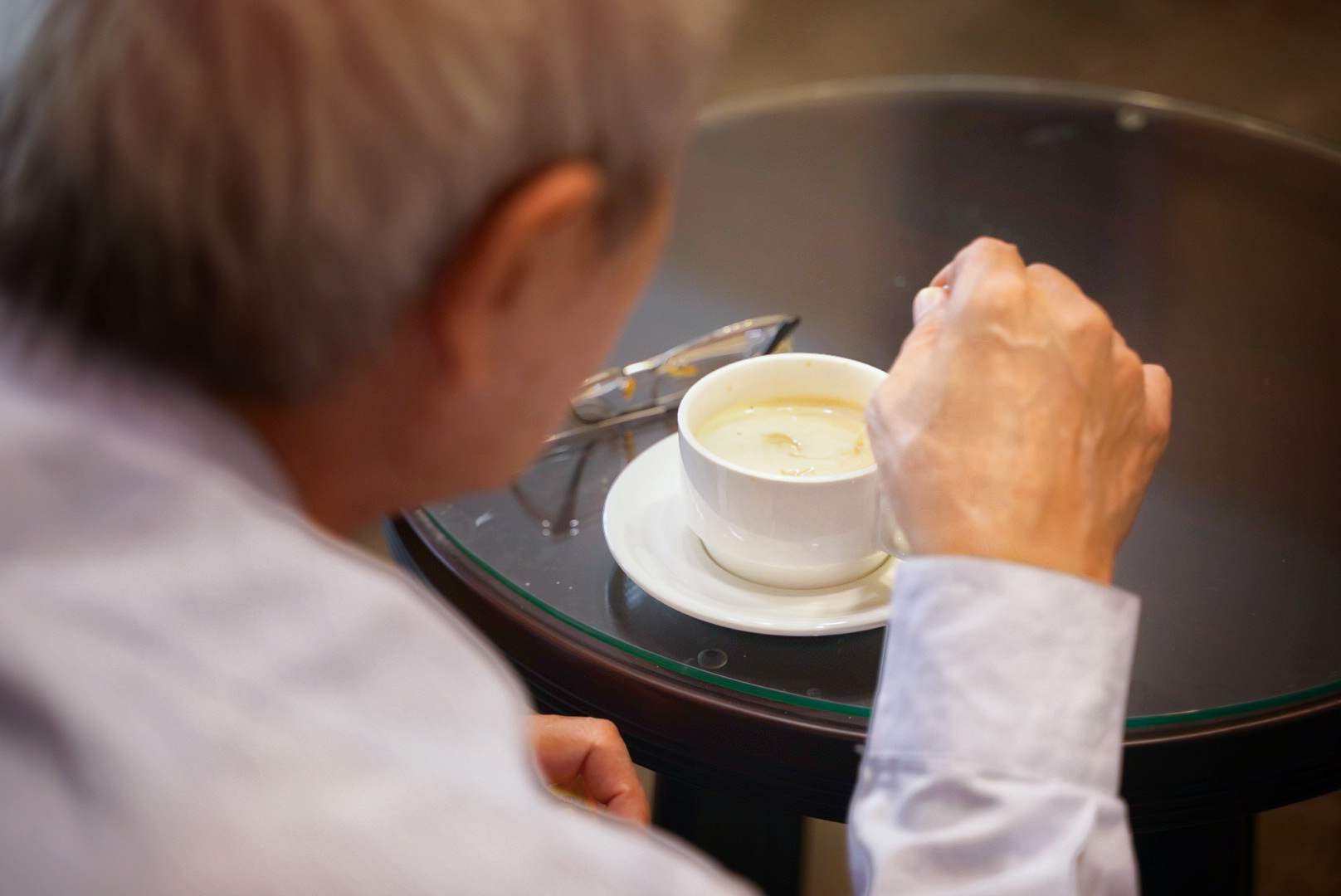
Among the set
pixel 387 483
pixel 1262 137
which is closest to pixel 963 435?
pixel 387 483

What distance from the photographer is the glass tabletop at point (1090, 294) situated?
76 centimetres

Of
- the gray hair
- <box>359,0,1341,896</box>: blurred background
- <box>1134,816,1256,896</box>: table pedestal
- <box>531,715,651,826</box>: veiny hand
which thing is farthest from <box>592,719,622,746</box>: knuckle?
<box>359,0,1341,896</box>: blurred background

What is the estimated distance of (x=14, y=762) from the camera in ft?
1.17

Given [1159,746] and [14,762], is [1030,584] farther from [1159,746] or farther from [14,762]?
[14,762]

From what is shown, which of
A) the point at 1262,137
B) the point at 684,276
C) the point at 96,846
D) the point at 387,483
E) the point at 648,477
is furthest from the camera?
the point at 1262,137

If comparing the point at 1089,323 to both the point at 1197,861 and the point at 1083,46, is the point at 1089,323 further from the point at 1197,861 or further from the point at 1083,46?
the point at 1083,46

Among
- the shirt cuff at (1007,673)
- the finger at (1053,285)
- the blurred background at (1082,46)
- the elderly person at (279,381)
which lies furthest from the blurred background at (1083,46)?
the elderly person at (279,381)

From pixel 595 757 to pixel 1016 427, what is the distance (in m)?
0.35

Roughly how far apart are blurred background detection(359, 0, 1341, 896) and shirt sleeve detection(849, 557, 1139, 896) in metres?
2.77

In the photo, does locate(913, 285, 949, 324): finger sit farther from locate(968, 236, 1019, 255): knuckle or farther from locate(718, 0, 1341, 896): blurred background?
locate(718, 0, 1341, 896): blurred background

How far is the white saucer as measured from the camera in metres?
0.74

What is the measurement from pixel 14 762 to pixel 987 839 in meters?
0.41

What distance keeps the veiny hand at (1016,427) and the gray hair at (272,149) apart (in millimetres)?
303

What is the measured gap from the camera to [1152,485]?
91 cm
